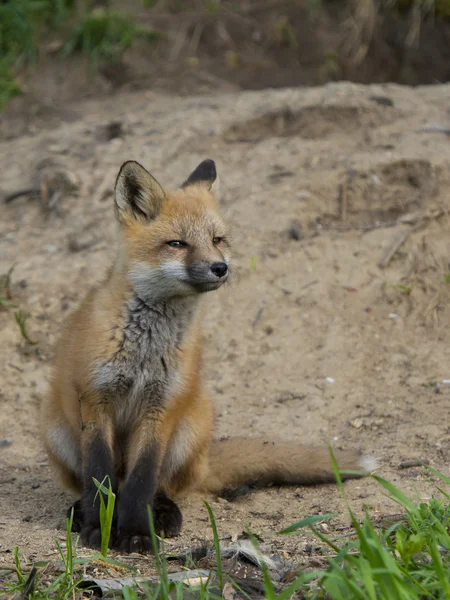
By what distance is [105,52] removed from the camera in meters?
8.81

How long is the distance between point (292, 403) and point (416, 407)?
0.86 m

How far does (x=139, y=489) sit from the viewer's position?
12.6ft

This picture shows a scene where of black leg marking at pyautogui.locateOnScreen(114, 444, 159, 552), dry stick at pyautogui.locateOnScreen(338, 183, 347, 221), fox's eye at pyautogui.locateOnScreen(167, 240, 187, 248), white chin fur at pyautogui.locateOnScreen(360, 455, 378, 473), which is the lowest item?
white chin fur at pyautogui.locateOnScreen(360, 455, 378, 473)

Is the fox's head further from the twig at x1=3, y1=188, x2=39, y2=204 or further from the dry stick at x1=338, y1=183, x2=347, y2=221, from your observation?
the twig at x1=3, y1=188, x2=39, y2=204

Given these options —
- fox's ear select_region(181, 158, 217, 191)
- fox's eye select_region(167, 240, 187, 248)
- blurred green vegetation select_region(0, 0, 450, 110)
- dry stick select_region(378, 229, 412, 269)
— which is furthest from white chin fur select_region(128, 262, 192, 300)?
blurred green vegetation select_region(0, 0, 450, 110)

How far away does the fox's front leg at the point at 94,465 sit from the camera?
3.79 meters

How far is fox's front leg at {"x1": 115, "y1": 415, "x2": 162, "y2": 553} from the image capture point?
12.2 ft

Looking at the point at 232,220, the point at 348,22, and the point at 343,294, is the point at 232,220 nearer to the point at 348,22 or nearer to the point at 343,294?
the point at 343,294

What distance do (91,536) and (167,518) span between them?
473 millimetres

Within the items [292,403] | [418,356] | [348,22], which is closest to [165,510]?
[292,403]

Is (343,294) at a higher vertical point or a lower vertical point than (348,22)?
lower

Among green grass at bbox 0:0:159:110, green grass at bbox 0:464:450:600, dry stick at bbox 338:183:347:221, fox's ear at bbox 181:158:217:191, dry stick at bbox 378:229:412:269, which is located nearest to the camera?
green grass at bbox 0:464:450:600

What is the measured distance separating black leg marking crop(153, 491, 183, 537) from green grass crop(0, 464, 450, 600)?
1013 millimetres

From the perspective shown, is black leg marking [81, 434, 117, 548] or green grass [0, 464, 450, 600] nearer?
green grass [0, 464, 450, 600]
